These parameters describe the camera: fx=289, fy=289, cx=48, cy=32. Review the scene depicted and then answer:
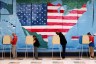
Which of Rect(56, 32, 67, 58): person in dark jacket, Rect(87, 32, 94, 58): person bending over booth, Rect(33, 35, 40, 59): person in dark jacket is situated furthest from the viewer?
Rect(87, 32, 94, 58): person bending over booth

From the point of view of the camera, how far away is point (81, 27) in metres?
18.1

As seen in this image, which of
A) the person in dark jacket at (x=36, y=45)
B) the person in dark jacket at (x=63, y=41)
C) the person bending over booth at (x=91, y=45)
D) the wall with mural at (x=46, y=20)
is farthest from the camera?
the wall with mural at (x=46, y=20)

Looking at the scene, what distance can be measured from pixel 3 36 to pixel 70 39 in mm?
4166

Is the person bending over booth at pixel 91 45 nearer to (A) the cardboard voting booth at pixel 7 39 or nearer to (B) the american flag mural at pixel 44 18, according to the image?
(B) the american flag mural at pixel 44 18

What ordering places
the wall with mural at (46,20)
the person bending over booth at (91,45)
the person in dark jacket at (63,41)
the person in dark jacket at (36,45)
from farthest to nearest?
the wall with mural at (46,20)
the person bending over booth at (91,45)
the person in dark jacket at (63,41)
the person in dark jacket at (36,45)

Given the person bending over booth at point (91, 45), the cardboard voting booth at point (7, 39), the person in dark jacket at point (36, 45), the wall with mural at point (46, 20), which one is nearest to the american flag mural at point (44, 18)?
the wall with mural at point (46, 20)

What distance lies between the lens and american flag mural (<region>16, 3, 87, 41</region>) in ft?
59.0

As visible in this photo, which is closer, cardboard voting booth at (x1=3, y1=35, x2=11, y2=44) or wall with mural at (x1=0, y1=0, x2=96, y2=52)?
cardboard voting booth at (x1=3, y1=35, x2=11, y2=44)

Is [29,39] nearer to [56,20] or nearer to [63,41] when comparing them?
[63,41]

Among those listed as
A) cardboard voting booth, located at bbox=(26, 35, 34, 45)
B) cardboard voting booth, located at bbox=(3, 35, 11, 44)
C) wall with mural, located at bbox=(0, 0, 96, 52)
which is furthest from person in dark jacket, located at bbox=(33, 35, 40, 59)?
cardboard voting booth, located at bbox=(3, 35, 11, 44)

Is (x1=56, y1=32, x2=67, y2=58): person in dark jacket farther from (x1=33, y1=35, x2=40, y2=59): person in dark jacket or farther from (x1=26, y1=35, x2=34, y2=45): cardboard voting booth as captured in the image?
(x1=26, y1=35, x2=34, y2=45): cardboard voting booth

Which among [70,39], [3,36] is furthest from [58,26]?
[3,36]

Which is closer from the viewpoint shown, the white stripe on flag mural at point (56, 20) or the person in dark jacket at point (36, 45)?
the person in dark jacket at point (36, 45)

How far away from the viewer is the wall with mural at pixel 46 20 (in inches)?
707
